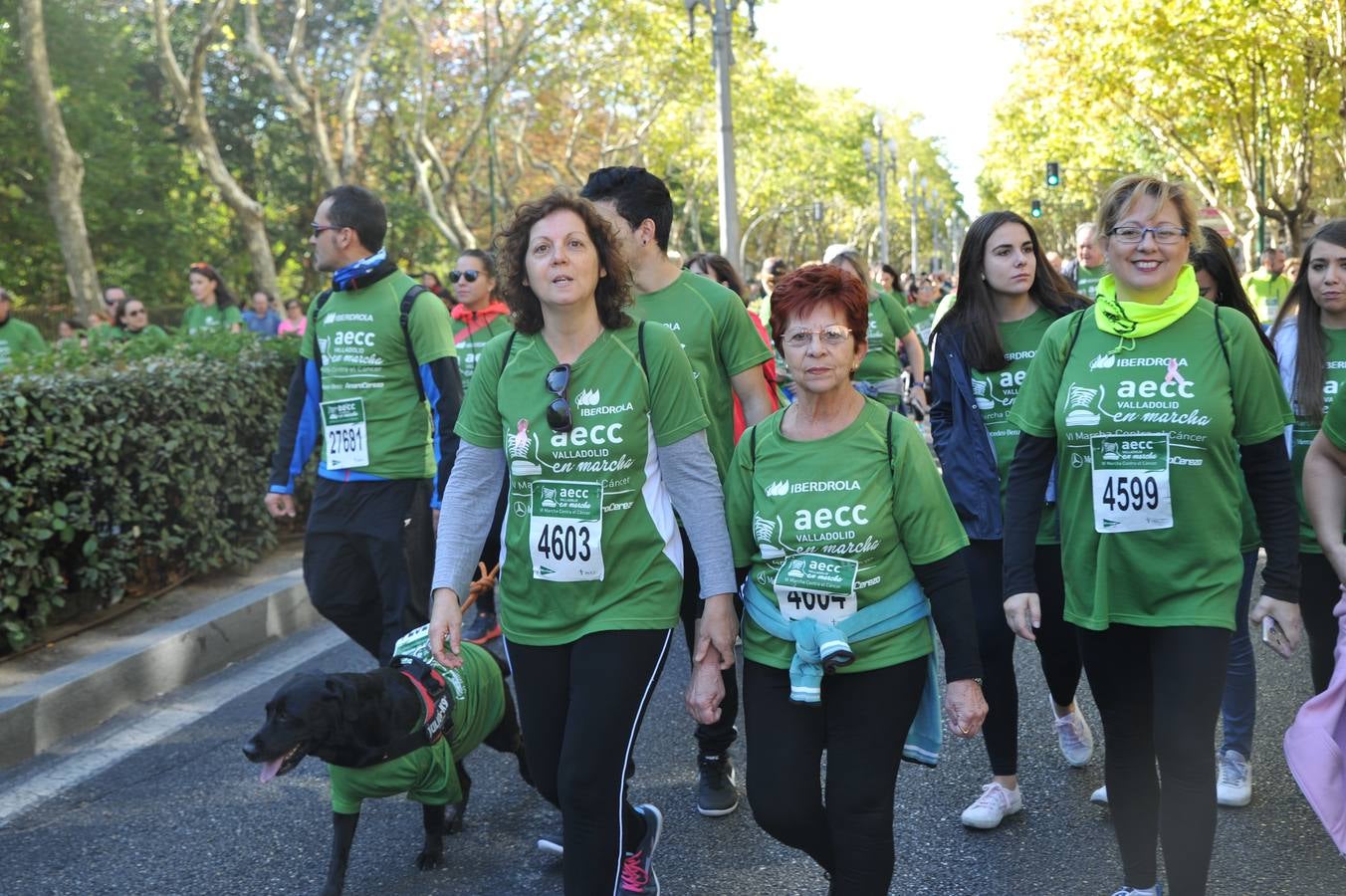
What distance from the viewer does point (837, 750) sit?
3141 mm

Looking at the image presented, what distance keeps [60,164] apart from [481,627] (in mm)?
14148

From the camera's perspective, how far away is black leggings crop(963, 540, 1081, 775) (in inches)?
170

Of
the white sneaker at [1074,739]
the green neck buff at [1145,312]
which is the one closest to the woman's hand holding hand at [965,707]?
the green neck buff at [1145,312]

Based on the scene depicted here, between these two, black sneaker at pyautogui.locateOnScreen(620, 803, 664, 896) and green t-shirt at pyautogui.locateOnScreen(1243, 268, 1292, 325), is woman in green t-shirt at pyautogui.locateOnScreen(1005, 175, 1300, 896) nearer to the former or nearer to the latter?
black sneaker at pyautogui.locateOnScreen(620, 803, 664, 896)

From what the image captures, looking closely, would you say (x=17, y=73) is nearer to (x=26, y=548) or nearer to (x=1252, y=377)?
(x=26, y=548)

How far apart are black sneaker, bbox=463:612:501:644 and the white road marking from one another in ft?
2.12

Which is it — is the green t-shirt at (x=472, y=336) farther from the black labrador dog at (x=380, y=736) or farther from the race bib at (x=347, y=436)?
the black labrador dog at (x=380, y=736)

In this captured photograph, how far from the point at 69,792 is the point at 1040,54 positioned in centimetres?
2922

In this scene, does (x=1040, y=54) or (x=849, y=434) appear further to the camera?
(x=1040, y=54)

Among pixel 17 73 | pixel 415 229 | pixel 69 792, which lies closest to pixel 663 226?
pixel 69 792

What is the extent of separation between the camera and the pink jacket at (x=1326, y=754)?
10.2ft

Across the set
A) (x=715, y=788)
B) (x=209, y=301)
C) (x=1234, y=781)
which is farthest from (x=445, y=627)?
(x=209, y=301)

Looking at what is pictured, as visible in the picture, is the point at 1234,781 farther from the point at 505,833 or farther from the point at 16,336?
the point at 16,336

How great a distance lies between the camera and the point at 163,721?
233 inches
